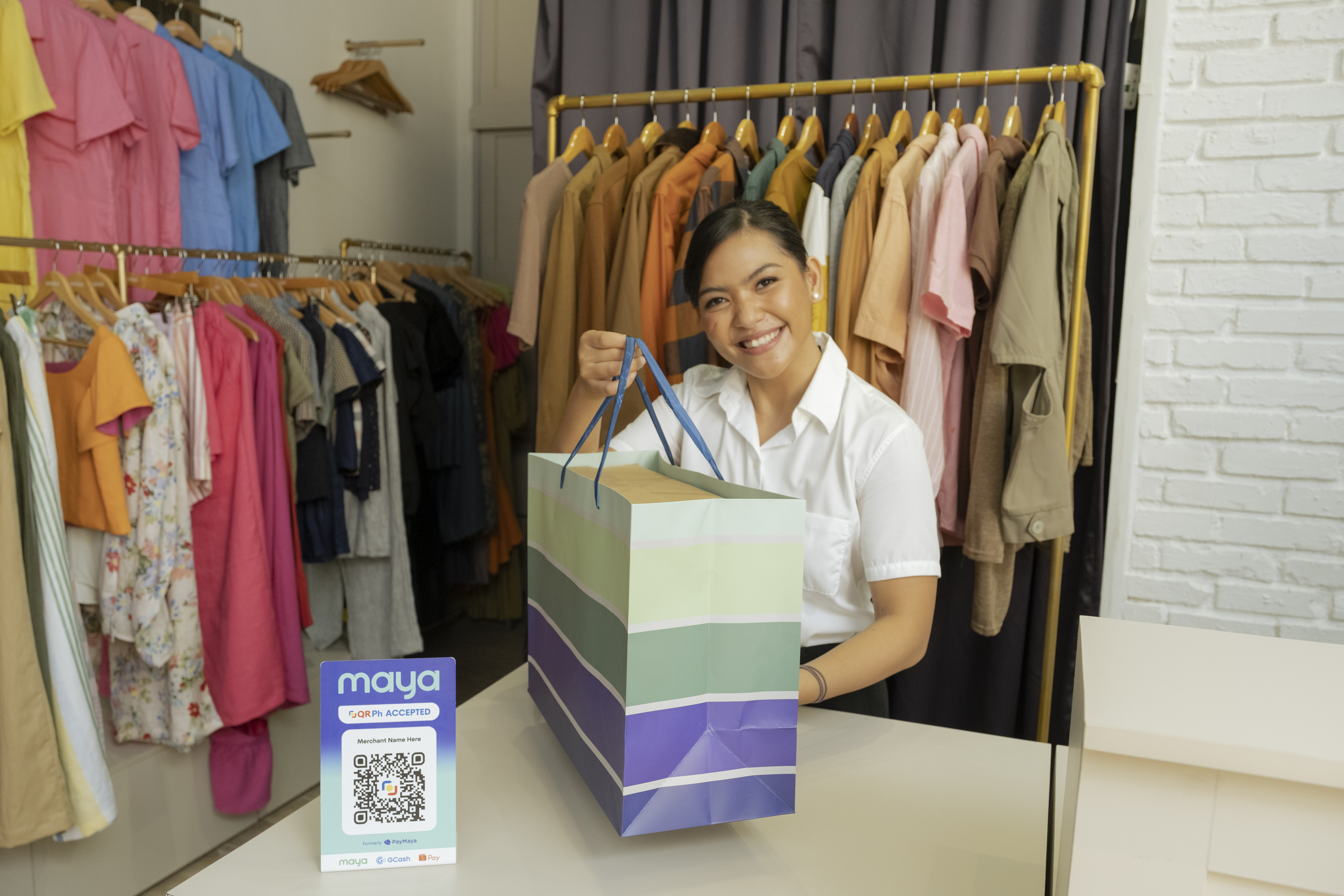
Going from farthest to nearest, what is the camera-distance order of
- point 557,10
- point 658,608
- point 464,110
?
point 464,110 → point 557,10 → point 658,608

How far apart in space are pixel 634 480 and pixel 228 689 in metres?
1.63

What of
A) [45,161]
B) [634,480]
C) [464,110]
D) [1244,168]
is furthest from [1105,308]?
[464,110]

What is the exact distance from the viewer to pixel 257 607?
208 centimetres

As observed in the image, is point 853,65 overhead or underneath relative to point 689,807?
overhead

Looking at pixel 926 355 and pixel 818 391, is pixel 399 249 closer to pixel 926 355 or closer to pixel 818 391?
Result: pixel 926 355

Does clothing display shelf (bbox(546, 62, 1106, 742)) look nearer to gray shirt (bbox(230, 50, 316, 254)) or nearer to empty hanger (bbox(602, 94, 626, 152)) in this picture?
empty hanger (bbox(602, 94, 626, 152))

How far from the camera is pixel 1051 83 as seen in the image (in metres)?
2.02

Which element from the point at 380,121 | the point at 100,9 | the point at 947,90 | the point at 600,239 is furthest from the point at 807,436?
the point at 380,121

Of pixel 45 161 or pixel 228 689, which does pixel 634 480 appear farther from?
pixel 45 161

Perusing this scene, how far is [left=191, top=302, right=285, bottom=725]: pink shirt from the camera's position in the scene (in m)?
2.04

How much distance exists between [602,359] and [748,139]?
121 cm

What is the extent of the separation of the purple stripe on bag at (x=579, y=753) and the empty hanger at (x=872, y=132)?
4.92 ft

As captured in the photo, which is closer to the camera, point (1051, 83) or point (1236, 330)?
point (1236, 330)

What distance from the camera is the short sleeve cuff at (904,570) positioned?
117 cm
